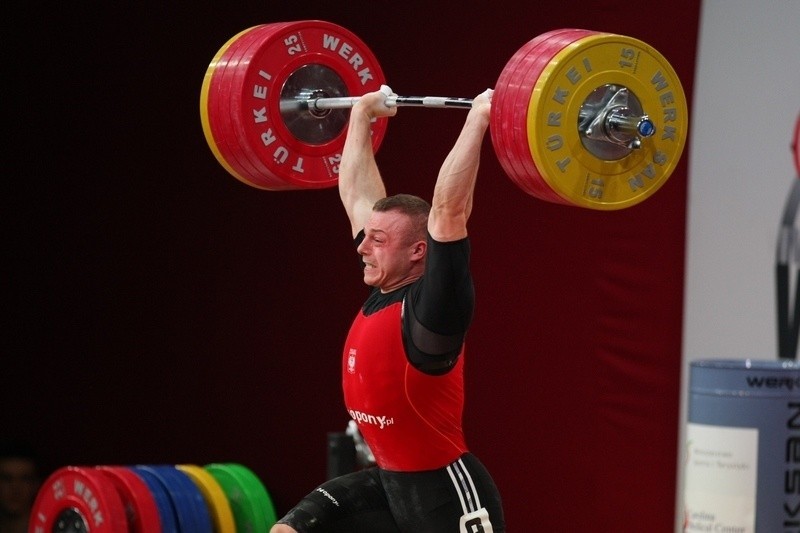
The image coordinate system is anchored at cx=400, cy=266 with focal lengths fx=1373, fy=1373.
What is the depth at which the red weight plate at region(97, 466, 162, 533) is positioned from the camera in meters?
4.79

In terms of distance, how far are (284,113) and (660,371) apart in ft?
5.31

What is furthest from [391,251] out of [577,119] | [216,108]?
[216,108]

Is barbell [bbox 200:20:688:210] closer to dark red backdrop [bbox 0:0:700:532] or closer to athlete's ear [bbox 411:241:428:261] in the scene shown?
athlete's ear [bbox 411:241:428:261]

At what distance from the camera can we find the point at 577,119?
3.38 metres

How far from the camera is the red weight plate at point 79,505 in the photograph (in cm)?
470

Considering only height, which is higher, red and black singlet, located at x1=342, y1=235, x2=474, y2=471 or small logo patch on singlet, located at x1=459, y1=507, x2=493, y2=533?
red and black singlet, located at x1=342, y1=235, x2=474, y2=471

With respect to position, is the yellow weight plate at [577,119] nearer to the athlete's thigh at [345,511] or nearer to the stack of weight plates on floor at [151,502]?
the athlete's thigh at [345,511]

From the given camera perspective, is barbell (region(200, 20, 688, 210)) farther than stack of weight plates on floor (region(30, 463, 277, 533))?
No

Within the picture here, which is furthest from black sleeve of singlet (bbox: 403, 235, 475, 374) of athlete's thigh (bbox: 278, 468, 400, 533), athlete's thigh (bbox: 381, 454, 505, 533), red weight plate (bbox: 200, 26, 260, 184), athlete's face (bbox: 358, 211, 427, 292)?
red weight plate (bbox: 200, 26, 260, 184)

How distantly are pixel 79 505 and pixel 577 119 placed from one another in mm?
2416

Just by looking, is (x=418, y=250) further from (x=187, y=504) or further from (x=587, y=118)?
(x=187, y=504)

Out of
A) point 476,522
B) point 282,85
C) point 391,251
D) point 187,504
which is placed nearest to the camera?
point 476,522

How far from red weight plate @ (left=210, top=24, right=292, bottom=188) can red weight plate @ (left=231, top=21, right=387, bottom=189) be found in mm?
36

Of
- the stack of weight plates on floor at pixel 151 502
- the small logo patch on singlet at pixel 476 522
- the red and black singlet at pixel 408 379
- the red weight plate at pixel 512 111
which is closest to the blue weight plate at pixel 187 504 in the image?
the stack of weight plates on floor at pixel 151 502
